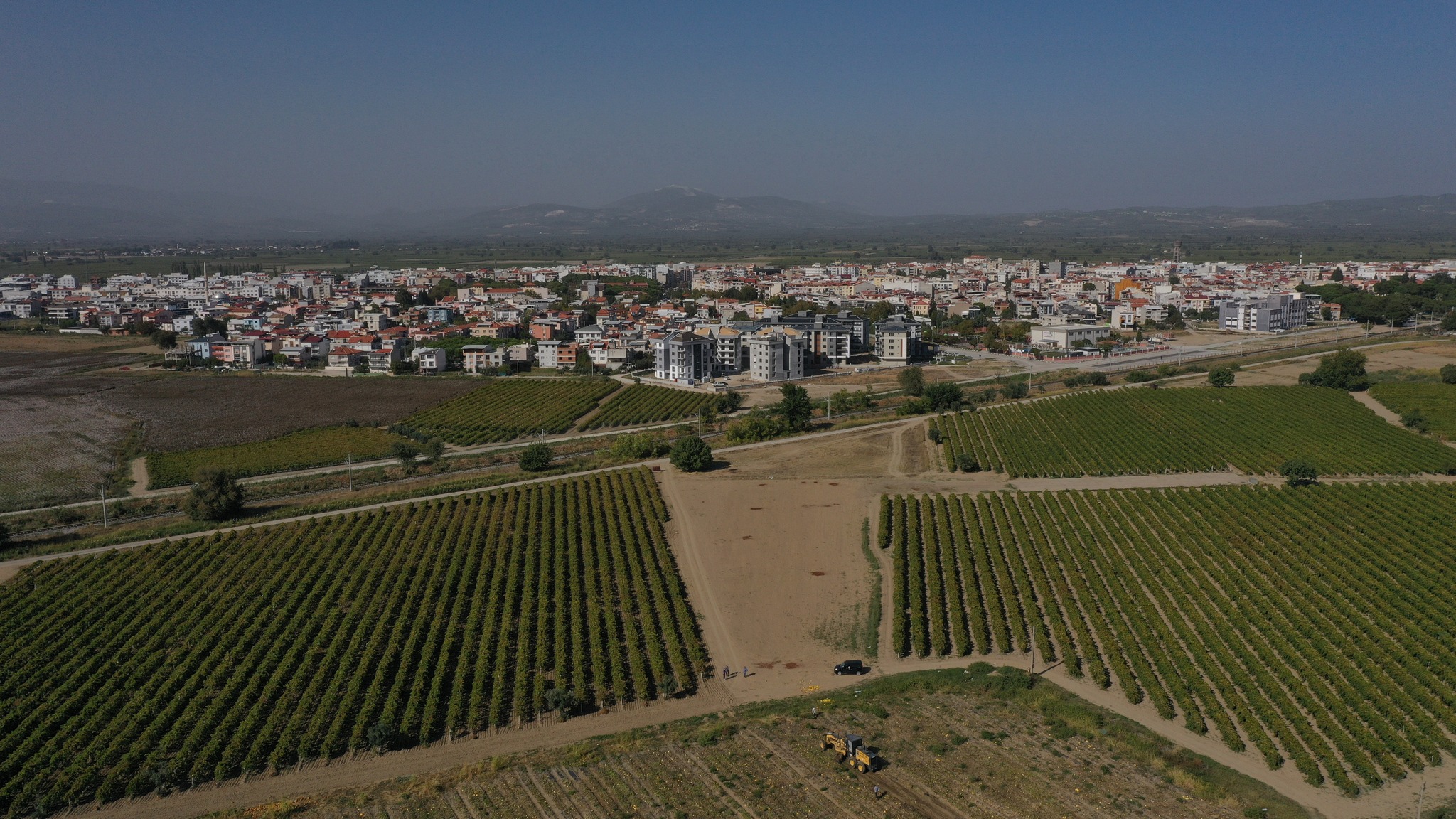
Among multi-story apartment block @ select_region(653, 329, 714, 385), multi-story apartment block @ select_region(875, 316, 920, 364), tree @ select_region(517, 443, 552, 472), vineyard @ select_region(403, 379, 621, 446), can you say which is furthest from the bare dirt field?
tree @ select_region(517, 443, 552, 472)

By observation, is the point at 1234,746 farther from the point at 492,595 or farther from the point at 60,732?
the point at 60,732

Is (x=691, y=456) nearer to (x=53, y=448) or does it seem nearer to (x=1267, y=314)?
(x=53, y=448)

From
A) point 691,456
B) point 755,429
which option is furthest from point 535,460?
point 755,429

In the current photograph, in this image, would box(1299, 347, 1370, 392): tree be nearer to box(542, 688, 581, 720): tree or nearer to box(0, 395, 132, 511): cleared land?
box(542, 688, 581, 720): tree

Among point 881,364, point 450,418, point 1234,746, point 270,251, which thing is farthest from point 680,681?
point 270,251

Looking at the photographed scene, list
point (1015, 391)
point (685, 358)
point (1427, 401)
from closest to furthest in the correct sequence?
point (1427, 401)
point (1015, 391)
point (685, 358)

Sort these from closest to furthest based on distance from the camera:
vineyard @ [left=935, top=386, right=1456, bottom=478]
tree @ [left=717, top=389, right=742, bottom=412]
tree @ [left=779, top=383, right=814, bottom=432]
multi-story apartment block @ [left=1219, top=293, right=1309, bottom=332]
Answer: vineyard @ [left=935, top=386, right=1456, bottom=478], tree @ [left=779, top=383, right=814, bottom=432], tree @ [left=717, top=389, right=742, bottom=412], multi-story apartment block @ [left=1219, top=293, right=1309, bottom=332]
